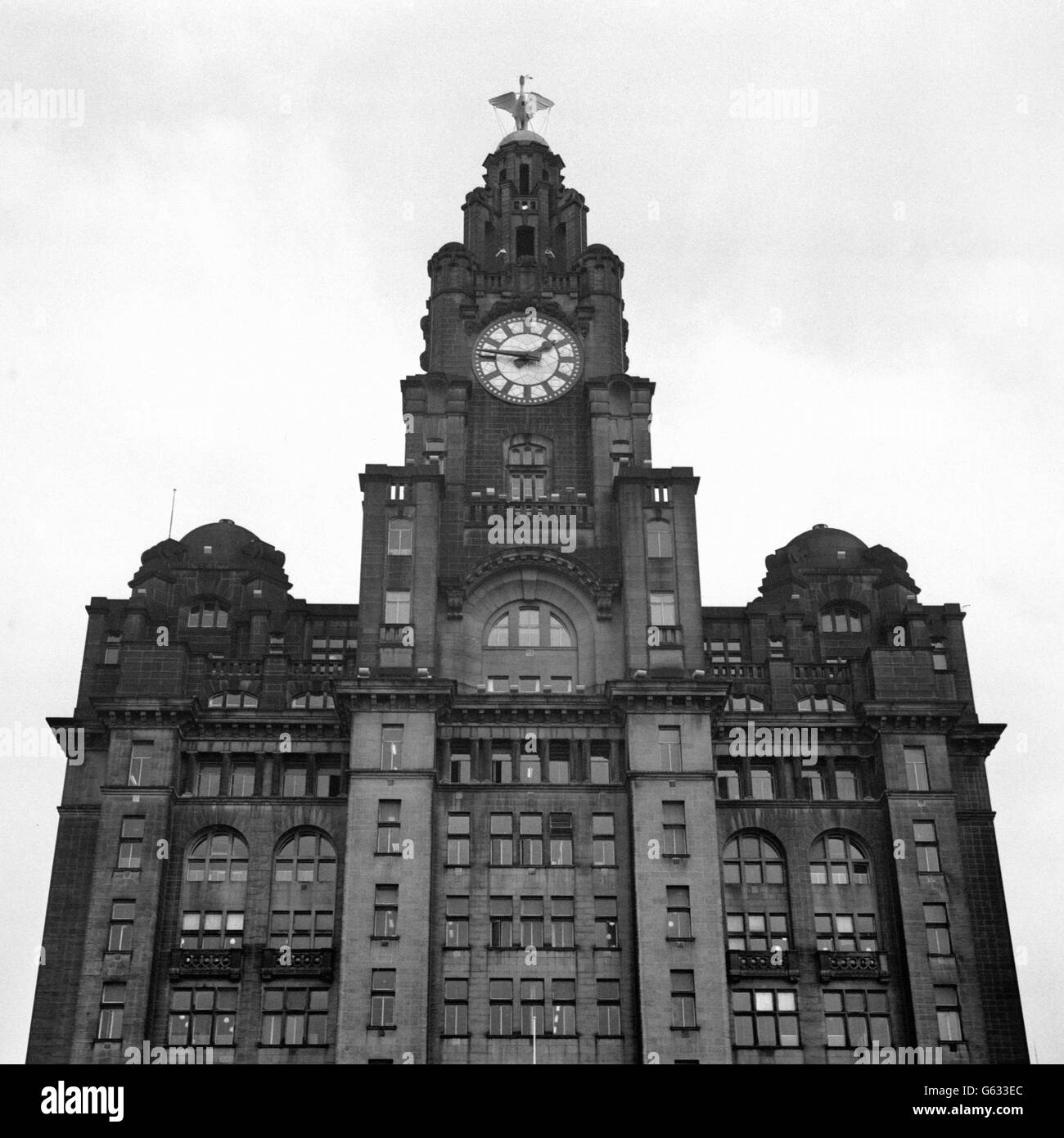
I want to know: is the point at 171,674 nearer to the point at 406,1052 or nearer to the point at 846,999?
the point at 406,1052

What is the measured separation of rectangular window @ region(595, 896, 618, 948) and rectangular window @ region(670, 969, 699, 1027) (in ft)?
12.6

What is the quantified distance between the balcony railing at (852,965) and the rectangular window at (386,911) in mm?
22100

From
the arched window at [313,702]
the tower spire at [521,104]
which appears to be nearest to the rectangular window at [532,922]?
the arched window at [313,702]

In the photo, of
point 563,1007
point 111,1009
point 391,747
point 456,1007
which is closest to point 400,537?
point 391,747

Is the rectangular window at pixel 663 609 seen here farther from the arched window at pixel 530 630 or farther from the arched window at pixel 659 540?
the arched window at pixel 530 630

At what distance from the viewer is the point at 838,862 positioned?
9575 cm

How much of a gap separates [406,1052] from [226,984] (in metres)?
10.9

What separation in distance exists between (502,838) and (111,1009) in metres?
21.5

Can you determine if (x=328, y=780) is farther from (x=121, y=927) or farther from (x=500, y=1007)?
(x=500, y=1007)

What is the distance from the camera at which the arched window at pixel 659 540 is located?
4013 inches

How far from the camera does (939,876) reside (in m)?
93.9
